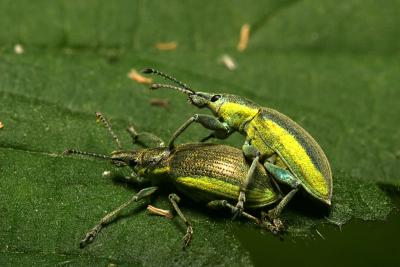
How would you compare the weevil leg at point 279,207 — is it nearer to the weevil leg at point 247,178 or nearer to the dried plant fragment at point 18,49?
the weevil leg at point 247,178

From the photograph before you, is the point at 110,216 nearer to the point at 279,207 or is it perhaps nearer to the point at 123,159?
the point at 123,159

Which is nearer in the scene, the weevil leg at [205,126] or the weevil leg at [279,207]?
the weevil leg at [279,207]

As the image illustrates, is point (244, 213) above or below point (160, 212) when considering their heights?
above

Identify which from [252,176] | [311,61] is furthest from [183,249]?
[311,61]

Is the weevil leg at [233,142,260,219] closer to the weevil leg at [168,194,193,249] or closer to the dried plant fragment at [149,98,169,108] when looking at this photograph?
the weevil leg at [168,194,193,249]

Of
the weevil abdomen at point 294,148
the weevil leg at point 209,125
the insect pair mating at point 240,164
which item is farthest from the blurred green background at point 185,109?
the weevil leg at point 209,125

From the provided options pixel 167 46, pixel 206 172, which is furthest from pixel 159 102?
pixel 206 172

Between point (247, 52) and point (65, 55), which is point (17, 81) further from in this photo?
point (247, 52)

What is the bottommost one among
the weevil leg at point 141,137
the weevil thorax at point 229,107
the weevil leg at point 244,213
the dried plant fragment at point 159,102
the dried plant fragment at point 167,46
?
the weevil leg at point 244,213
